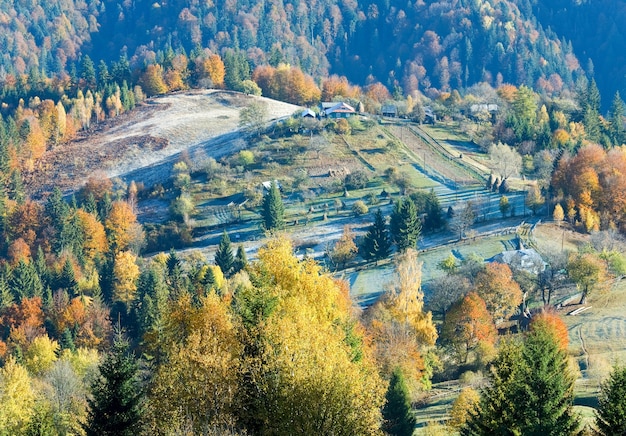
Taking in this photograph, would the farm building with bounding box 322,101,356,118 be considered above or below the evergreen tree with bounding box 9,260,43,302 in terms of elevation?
above

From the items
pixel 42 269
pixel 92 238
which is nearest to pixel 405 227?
pixel 92 238

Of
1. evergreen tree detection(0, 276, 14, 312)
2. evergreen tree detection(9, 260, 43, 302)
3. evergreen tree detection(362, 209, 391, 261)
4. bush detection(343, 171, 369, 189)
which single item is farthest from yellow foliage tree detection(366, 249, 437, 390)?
evergreen tree detection(0, 276, 14, 312)

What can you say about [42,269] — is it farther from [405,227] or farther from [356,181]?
[405,227]

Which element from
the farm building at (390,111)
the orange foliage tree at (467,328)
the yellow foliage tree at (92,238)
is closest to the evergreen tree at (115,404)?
Answer: the orange foliage tree at (467,328)

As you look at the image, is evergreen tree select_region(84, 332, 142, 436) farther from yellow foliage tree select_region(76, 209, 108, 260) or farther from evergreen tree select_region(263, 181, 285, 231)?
yellow foliage tree select_region(76, 209, 108, 260)

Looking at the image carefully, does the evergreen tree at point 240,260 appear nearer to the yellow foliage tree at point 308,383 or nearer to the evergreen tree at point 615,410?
the yellow foliage tree at point 308,383

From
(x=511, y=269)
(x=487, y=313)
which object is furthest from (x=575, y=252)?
(x=487, y=313)
